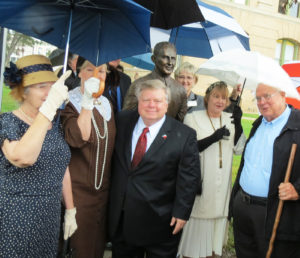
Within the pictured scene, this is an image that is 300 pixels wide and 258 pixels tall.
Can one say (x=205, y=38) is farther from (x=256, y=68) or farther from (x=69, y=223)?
(x=69, y=223)

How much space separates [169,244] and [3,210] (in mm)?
1399

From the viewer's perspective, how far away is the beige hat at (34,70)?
192 centimetres

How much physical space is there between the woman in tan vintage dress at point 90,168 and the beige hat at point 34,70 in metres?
0.36

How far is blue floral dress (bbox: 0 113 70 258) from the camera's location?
1856mm

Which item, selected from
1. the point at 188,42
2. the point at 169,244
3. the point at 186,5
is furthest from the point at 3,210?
the point at 188,42

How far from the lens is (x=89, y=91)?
2.15 metres

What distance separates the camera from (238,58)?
2600mm

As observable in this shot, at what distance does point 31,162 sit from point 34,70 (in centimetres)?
58

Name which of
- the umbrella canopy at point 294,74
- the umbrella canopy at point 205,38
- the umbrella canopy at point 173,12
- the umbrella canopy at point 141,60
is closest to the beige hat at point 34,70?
the umbrella canopy at point 173,12

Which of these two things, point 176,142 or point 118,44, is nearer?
point 118,44

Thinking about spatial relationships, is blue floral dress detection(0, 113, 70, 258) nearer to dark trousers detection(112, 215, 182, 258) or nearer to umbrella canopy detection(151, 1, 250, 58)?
dark trousers detection(112, 215, 182, 258)

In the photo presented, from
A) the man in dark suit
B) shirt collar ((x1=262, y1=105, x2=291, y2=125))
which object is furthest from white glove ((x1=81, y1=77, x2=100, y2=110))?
shirt collar ((x1=262, y1=105, x2=291, y2=125))

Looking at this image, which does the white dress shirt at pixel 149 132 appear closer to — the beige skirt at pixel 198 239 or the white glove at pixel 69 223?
the white glove at pixel 69 223

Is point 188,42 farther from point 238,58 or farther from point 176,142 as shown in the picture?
point 176,142
